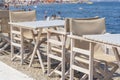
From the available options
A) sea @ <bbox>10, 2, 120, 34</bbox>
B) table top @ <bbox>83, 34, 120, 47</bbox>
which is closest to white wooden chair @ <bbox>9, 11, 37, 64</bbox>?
table top @ <bbox>83, 34, 120, 47</bbox>

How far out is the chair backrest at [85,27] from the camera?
5363 mm

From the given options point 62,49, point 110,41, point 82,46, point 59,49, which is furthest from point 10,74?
point 110,41

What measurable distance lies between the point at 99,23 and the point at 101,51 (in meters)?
0.42

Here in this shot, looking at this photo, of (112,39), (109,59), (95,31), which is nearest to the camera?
(112,39)

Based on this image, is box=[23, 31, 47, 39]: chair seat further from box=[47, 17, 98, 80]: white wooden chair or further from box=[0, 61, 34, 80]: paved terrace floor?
box=[47, 17, 98, 80]: white wooden chair

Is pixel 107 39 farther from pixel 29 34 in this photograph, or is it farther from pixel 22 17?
pixel 22 17

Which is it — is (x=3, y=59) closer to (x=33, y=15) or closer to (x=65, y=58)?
(x=33, y=15)

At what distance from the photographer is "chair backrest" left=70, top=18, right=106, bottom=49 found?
211 inches

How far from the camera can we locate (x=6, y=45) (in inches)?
336

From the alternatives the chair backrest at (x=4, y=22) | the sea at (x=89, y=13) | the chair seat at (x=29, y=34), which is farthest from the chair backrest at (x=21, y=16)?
the sea at (x=89, y=13)

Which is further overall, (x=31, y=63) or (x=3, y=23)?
(x=3, y=23)

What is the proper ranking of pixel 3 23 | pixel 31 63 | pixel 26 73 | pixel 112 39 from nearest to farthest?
pixel 112 39 → pixel 26 73 → pixel 31 63 → pixel 3 23

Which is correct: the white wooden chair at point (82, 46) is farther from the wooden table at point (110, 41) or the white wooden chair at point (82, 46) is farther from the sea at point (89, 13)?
the sea at point (89, 13)

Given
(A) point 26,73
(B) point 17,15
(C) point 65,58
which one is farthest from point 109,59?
(B) point 17,15
